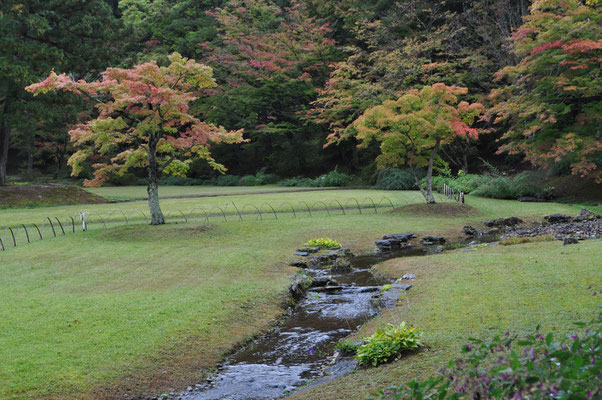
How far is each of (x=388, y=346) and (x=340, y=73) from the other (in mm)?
29942

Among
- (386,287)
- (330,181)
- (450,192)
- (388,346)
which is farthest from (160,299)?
(330,181)

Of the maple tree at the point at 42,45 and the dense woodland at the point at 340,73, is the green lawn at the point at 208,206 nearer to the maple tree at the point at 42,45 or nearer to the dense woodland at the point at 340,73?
the dense woodland at the point at 340,73

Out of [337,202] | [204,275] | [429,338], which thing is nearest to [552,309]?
[429,338]

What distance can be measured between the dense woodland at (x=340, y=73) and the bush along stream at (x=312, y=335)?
7543 mm

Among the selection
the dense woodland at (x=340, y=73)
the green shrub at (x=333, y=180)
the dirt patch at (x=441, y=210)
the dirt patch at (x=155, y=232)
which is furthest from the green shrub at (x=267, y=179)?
the dirt patch at (x=155, y=232)

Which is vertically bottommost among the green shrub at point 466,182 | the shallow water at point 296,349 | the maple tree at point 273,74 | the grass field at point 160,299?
the shallow water at point 296,349

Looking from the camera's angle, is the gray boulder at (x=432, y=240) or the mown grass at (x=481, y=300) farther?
the gray boulder at (x=432, y=240)

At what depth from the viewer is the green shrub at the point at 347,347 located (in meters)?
6.63

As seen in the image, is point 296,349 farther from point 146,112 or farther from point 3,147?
point 3,147

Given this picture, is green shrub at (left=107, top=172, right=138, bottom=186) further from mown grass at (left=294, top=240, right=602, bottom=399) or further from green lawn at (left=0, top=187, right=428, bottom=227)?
mown grass at (left=294, top=240, right=602, bottom=399)

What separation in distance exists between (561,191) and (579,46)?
7888 mm

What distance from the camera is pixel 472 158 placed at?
35.7 metres

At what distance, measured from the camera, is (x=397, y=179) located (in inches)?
1250

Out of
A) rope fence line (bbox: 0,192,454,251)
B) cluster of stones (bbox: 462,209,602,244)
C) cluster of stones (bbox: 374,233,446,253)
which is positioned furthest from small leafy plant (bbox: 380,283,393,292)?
rope fence line (bbox: 0,192,454,251)
